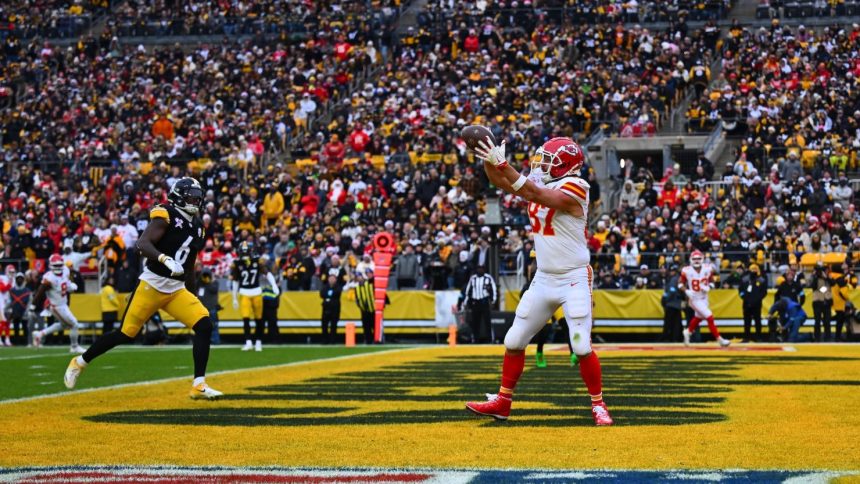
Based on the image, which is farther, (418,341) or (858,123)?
(858,123)

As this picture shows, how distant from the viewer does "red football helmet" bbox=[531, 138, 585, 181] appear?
8.65 m

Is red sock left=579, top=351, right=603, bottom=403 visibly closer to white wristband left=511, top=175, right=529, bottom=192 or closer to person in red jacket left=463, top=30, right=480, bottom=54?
white wristband left=511, top=175, right=529, bottom=192

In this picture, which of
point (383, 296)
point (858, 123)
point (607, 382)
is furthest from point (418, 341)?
point (607, 382)

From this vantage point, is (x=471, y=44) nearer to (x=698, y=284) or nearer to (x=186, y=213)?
(x=698, y=284)

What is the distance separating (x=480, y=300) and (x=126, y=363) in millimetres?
7679

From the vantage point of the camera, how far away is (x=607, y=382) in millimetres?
12453

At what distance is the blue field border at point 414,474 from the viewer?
6023 millimetres

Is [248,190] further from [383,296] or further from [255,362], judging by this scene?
[255,362]

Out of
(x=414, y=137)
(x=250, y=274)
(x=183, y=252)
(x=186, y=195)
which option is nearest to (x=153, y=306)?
(x=183, y=252)

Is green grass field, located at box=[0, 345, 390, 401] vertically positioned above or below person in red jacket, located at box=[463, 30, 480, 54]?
below

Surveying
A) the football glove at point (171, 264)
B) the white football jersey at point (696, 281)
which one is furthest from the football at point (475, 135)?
the white football jersey at point (696, 281)

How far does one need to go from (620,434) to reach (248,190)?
23.4m

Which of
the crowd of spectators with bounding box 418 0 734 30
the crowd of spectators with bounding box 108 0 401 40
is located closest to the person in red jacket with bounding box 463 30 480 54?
the crowd of spectators with bounding box 418 0 734 30

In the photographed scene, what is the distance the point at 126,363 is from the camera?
1619 cm
